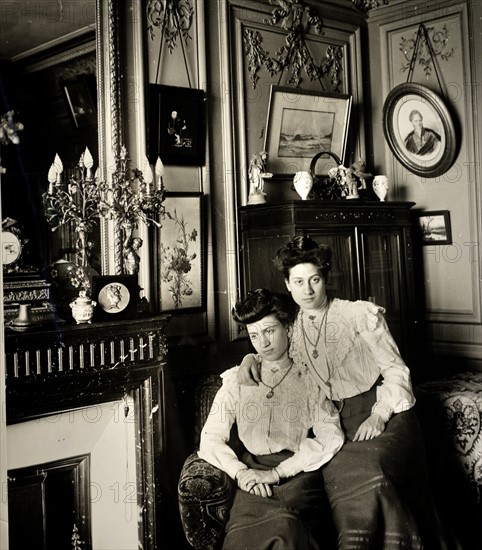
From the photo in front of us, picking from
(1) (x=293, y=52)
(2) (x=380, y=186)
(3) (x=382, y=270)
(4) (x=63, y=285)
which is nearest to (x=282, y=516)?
(4) (x=63, y=285)

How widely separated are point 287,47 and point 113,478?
235 cm

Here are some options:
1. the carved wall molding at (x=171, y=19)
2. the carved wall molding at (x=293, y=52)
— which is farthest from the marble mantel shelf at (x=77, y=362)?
the carved wall molding at (x=293, y=52)

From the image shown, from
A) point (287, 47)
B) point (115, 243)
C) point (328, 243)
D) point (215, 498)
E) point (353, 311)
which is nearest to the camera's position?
point (215, 498)

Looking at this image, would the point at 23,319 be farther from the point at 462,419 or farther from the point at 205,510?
the point at 462,419

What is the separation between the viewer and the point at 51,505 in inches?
103

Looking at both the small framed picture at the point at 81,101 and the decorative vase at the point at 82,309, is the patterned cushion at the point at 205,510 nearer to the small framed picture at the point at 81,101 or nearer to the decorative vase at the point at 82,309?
the decorative vase at the point at 82,309

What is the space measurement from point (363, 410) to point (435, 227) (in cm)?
161

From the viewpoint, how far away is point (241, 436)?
261cm

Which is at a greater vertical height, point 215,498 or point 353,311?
point 353,311

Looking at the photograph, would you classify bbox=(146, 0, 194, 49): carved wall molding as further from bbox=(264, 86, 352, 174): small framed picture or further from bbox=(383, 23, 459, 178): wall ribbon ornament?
bbox=(383, 23, 459, 178): wall ribbon ornament

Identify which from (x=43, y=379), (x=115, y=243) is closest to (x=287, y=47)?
(x=115, y=243)

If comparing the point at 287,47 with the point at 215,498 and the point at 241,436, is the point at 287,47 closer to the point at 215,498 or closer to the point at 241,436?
the point at 241,436

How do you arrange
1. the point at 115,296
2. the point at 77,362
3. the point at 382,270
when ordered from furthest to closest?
the point at 382,270 < the point at 115,296 < the point at 77,362

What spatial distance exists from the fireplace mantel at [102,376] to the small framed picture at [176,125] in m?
0.82
